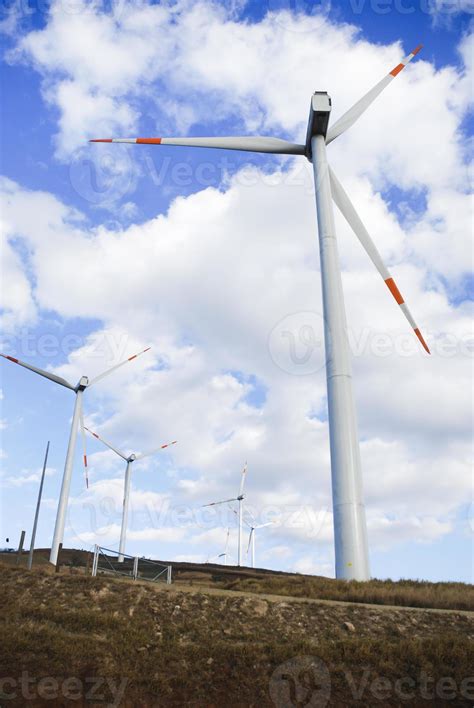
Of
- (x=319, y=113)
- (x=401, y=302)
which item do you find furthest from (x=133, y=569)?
(x=319, y=113)

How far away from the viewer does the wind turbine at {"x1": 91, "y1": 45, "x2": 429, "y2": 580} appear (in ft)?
88.2

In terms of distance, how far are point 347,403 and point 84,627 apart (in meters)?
15.1

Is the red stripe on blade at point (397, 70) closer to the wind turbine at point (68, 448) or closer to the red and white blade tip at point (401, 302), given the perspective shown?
the red and white blade tip at point (401, 302)

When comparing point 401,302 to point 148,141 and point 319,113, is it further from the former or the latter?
point 148,141

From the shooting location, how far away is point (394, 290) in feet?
112

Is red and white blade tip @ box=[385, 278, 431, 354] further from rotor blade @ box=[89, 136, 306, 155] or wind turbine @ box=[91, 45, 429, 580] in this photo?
rotor blade @ box=[89, 136, 306, 155]

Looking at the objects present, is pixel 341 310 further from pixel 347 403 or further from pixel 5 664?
pixel 5 664

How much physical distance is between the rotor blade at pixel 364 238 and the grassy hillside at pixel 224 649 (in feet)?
52.0

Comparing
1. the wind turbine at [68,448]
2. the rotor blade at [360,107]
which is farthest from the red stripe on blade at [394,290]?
the wind turbine at [68,448]

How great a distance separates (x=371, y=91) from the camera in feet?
132

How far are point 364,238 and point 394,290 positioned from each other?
4.05m

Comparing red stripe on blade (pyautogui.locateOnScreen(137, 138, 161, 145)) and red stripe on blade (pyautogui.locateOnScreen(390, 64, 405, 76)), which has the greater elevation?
red stripe on blade (pyautogui.locateOnScreen(390, 64, 405, 76))

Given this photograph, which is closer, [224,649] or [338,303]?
[224,649]

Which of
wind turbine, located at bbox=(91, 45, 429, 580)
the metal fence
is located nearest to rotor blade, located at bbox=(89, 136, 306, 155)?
wind turbine, located at bbox=(91, 45, 429, 580)
